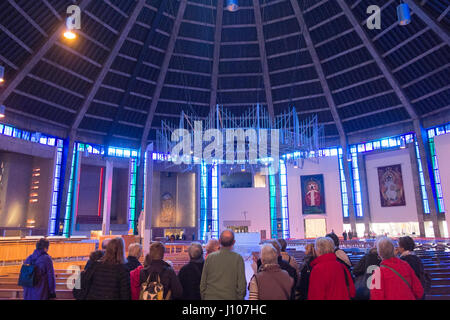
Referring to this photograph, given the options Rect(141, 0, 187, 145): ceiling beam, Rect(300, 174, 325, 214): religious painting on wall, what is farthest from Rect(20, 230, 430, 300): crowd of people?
Rect(300, 174, 325, 214): religious painting on wall

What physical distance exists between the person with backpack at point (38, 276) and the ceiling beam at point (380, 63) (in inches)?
883

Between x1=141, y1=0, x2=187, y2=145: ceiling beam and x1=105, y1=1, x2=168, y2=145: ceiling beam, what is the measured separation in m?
1.12

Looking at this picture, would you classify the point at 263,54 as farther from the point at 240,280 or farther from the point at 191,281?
the point at 240,280

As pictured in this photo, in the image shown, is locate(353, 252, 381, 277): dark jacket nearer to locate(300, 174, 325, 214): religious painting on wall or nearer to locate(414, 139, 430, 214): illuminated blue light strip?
locate(414, 139, 430, 214): illuminated blue light strip

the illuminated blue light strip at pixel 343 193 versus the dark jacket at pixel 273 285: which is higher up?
the illuminated blue light strip at pixel 343 193

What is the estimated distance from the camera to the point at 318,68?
25.1m

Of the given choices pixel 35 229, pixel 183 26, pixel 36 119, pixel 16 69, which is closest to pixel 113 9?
pixel 183 26

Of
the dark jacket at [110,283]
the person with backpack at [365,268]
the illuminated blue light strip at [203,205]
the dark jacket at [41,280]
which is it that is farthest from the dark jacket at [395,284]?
the illuminated blue light strip at [203,205]

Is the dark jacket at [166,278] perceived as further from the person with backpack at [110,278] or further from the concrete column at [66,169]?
the concrete column at [66,169]

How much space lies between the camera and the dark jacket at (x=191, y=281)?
3.73m

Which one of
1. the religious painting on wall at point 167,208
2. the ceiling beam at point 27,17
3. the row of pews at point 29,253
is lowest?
the row of pews at point 29,253

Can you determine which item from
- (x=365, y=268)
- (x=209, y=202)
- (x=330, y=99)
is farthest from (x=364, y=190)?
(x=365, y=268)

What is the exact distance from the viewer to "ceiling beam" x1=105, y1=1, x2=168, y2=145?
866 inches

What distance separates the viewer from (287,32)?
24.5 metres
